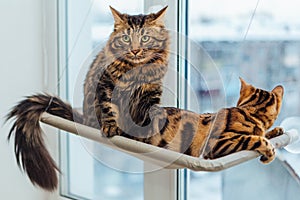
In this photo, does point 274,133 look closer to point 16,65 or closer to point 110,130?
point 110,130

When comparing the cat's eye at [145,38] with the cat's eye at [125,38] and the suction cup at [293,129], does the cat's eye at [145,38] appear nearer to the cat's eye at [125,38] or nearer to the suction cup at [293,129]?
the cat's eye at [125,38]

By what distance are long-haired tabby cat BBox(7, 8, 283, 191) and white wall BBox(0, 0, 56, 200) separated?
1.78 ft

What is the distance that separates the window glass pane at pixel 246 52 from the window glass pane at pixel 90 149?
162 mm

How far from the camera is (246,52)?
80 cm

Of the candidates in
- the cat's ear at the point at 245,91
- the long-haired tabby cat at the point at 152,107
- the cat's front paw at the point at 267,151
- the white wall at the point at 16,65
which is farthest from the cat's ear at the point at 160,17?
the white wall at the point at 16,65

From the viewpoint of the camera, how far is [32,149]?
993mm

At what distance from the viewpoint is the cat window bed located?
0.67 m

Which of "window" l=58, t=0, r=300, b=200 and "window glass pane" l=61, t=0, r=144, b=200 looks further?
"window glass pane" l=61, t=0, r=144, b=200

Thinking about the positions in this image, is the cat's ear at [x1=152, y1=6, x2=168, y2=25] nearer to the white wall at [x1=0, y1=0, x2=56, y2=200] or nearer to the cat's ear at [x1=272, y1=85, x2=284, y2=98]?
the cat's ear at [x1=272, y1=85, x2=284, y2=98]

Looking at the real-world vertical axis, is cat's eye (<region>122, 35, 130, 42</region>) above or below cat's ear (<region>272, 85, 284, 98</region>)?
above

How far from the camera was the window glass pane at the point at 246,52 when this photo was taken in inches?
31.2

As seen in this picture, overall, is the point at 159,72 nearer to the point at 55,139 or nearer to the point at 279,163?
the point at 279,163

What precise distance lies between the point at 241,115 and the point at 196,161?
123 millimetres

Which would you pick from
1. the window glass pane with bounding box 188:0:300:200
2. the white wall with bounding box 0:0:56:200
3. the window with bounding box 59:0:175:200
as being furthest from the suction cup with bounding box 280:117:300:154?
the white wall with bounding box 0:0:56:200
